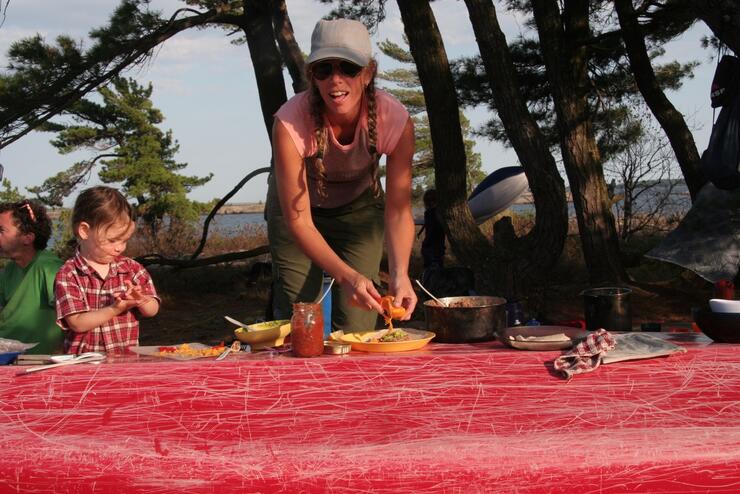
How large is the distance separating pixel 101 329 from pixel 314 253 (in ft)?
2.64

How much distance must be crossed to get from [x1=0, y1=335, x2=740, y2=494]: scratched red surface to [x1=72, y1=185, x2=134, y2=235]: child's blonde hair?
665 millimetres

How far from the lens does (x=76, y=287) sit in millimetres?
2467

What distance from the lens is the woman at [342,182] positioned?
2.14 metres

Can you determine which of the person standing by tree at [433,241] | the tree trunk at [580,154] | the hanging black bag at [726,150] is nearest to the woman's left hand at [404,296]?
the hanging black bag at [726,150]

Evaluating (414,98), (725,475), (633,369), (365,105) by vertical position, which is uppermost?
(414,98)

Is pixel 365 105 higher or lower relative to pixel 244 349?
higher

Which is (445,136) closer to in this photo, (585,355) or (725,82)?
(725,82)

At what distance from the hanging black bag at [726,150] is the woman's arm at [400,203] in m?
1.84

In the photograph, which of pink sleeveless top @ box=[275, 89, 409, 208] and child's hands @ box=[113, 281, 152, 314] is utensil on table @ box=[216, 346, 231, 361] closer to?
child's hands @ box=[113, 281, 152, 314]

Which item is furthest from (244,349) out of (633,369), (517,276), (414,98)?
(414,98)

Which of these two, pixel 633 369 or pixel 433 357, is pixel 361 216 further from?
pixel 633 369

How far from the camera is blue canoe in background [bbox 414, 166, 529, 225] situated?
7820 millimetres

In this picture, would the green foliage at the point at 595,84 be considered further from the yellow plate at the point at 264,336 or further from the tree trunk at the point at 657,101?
the yellow plate at the point at 264,336

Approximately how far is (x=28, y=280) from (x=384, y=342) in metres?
1.61
